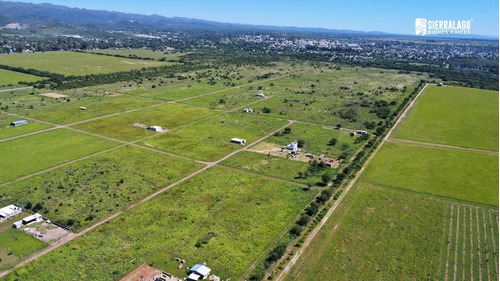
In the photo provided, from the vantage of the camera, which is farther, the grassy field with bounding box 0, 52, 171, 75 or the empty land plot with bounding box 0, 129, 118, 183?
the grassy field with bounding box 0, 52, 171, 75

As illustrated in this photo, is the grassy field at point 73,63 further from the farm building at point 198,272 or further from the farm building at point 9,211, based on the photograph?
the farm building at point 198,272

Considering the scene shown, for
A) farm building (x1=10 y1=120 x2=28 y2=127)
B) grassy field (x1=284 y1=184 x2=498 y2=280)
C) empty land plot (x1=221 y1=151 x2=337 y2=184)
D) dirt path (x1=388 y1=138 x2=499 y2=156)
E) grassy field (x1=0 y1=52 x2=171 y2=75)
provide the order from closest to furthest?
1. grassy field (x1=284 y1=184 x2=498 y2=280)
2. empty land plot (x1=221 y1=151 x2=337 y2=184)
3. dirt path (x1=388 y1=138 x2=499 y2=156)
4. farm building (x1=10 y1=120 x2=28 y2=127)
5. grassy field (x1=0 y1=52 x2=171 y2=75)

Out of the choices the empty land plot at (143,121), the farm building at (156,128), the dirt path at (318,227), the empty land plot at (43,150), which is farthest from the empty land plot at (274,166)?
the empty land plot at (43,150)

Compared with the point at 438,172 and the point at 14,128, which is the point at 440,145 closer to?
the point at 438,172

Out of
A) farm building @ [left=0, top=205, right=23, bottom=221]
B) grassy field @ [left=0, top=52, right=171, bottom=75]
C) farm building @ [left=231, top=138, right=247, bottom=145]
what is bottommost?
farm building @ [left=0, top=205, right=23, bottom=221]

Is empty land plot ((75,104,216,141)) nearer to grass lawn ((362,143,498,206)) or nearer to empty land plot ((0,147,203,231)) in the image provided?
empty land plot ((0,147,203,231))

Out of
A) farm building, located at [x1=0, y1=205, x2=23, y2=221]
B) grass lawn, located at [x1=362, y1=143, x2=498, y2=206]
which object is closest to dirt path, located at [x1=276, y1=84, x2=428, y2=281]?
grass lawn, located at [x1=362, y1=143, x2=498, y2=206]
